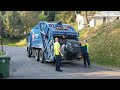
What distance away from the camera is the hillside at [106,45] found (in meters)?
22.1

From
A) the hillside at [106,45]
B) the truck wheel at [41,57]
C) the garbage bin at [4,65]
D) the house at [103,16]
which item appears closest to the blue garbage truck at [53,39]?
the truck wheel at [41,57]

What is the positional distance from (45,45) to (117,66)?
456 cm

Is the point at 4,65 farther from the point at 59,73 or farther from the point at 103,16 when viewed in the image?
the point at 103,16

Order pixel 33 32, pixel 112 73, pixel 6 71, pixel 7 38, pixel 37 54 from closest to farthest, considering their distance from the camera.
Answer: pixel 6 71, pixel 112 73, pixel 37 54, pixel 33 32, pixel 7 38

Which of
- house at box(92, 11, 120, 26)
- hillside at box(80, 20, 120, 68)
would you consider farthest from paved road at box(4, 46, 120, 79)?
house at box(92, 11, 120, 26)

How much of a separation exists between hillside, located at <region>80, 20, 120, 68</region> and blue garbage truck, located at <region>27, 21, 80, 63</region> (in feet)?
8.06

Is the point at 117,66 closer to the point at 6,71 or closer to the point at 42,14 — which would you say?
the point at 6,71

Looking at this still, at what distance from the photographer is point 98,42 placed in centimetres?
2777

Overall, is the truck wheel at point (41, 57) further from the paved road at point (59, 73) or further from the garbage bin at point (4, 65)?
the garbage bin at point (4, 65)

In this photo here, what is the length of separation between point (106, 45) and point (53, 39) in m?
6.42

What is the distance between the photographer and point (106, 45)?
2577 centimetres

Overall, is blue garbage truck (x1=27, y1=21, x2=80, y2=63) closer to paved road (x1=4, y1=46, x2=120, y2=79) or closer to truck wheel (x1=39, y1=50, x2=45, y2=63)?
truck wheel (x1=39, y1=50, x2=45, y2=63)
